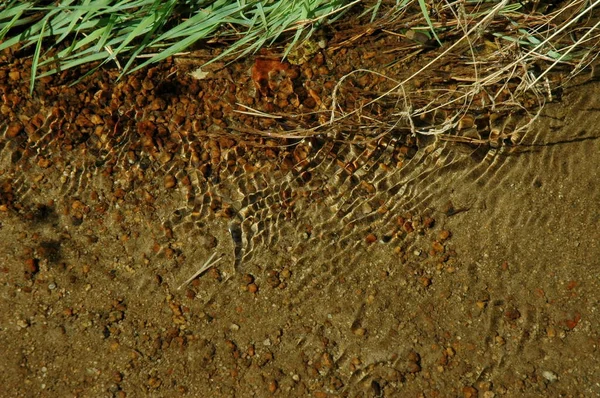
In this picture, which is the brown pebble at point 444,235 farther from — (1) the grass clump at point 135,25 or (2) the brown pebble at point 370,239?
(1) the grass clump at point 135,25

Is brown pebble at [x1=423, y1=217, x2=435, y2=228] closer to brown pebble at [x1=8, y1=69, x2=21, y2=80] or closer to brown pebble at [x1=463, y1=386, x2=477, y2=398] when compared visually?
brown pebble at [x1=463, y1=386, x2=477, y2=398]

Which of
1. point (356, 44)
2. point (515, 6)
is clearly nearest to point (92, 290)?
point (356, 44)

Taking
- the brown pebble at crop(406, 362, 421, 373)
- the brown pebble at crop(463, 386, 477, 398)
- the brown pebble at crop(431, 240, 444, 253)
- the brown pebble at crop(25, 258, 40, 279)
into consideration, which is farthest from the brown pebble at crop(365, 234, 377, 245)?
the brown pebble at crop(25, 258, 40, 279)

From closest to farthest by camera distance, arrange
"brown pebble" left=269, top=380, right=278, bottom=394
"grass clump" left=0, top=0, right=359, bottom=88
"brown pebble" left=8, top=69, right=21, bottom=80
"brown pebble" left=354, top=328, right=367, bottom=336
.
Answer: "brown pebble" left=269, top=380, right=278, bottom=394, "brown pebble" left=354, top=328, right=367, bottom=336, "grass clump" left=0, top=0, right=359, bottom=88, "brown pebble" left=8, top=69, right=21, bottom=80

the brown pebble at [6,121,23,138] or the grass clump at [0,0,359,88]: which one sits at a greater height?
the grass clump at [0,0,359,88]

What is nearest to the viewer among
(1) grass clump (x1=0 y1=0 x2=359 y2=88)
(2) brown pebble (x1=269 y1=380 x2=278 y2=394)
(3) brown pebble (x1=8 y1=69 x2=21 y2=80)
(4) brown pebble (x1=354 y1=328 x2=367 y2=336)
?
(2) brown pebble (x1=269 y1=380 x2=278 y2=394)

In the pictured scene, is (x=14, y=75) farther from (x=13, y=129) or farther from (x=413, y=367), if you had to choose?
(x=413, y=367)

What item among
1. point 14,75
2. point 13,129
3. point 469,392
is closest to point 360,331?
point 469,392

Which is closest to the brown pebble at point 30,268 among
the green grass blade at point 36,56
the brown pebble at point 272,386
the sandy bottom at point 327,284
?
the sandy bottom at point 327,284

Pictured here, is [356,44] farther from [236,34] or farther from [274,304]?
[274,304]
